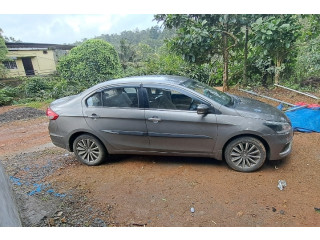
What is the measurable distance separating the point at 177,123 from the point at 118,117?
1051 millimetres

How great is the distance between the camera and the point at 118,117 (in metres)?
3.93

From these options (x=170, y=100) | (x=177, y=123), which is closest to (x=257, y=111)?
(x=177, y=123)

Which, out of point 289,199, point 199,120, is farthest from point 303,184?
point 199,120

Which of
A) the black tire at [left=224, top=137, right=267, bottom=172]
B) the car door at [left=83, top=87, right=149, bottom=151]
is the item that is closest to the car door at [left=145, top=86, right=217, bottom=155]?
the car door at [left=83, top=87, right=149, bottom=151]

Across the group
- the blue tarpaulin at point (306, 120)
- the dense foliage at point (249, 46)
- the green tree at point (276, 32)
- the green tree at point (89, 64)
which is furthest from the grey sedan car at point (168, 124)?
the green tree at point (89, 64)

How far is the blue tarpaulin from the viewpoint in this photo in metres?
5.03

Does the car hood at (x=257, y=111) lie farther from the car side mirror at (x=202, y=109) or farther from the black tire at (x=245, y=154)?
the car side mirror at (x=202, y=109)

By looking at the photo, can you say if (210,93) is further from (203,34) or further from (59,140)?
(203,34)

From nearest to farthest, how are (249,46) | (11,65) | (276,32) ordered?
(276,32)
(249,46)
(11,65)

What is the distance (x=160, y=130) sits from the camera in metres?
3.79

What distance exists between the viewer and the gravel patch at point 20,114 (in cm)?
973

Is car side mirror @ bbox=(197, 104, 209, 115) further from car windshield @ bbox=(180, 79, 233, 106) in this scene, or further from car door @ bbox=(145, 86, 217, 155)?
car windshield @ bbox=(180, 79, 233, 106)

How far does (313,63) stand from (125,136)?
24.3ft

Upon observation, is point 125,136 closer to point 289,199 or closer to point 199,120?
point 199,120
